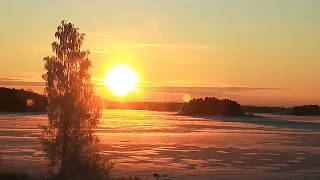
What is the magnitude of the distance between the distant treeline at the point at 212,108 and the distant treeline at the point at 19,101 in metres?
28.9

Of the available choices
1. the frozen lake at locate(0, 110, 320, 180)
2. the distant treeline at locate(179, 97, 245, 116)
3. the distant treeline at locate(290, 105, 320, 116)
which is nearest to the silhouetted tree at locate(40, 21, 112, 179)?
the frozen lake at locate(0, 110, 320, 180)

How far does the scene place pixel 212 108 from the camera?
10806cm

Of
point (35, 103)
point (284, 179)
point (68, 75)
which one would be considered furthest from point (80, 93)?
point (35, 103)

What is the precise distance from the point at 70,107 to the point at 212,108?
92.9m

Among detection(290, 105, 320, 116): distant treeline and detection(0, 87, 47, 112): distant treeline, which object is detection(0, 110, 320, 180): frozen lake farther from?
detection(290, 105, 320, 116): distant treeline

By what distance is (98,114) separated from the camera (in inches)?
650

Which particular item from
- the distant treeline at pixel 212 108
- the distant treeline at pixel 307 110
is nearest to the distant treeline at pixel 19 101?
the distant treeline at pixel 212 108

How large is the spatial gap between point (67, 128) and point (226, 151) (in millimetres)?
11276

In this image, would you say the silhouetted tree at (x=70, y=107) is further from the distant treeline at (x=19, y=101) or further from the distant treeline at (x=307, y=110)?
the distant treeline at (x=307, y=110)

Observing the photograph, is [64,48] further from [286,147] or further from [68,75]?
[286,147]

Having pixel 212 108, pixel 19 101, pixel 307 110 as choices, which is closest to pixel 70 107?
pixel 19 101

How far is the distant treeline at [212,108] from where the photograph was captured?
105938 millimetres

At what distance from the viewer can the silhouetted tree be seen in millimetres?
16000

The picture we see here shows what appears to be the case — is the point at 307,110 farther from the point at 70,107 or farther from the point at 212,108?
the point at 70,107
